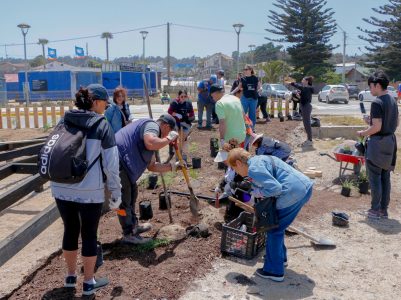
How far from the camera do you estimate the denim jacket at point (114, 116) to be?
659 cm

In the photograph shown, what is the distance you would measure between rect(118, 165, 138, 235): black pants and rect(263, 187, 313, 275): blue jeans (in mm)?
1519

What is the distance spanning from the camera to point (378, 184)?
5816mm

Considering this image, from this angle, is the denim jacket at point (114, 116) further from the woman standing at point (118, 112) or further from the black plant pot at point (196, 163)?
the black plant pot at point (196, 163)

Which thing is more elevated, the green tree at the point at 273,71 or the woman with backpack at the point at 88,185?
A: the green tree at the point at 273,71

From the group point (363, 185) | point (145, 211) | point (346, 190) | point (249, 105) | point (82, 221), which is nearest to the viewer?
point (82, 221)

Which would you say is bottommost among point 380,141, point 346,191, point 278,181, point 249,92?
point 346,191

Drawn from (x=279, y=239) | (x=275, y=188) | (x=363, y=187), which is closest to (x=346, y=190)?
(x=363, y=187)

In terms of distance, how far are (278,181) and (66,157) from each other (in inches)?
72.0

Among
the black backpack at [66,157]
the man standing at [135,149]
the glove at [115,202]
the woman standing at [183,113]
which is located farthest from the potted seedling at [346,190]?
the black backpack at [66,157]

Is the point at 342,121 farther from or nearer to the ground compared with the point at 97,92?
nearer to the ground

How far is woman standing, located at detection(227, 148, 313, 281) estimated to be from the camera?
375cm

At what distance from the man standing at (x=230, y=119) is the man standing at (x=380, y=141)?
5.48 ft

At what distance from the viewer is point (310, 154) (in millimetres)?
10320

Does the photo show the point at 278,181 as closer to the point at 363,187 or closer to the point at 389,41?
the point at 363,187
